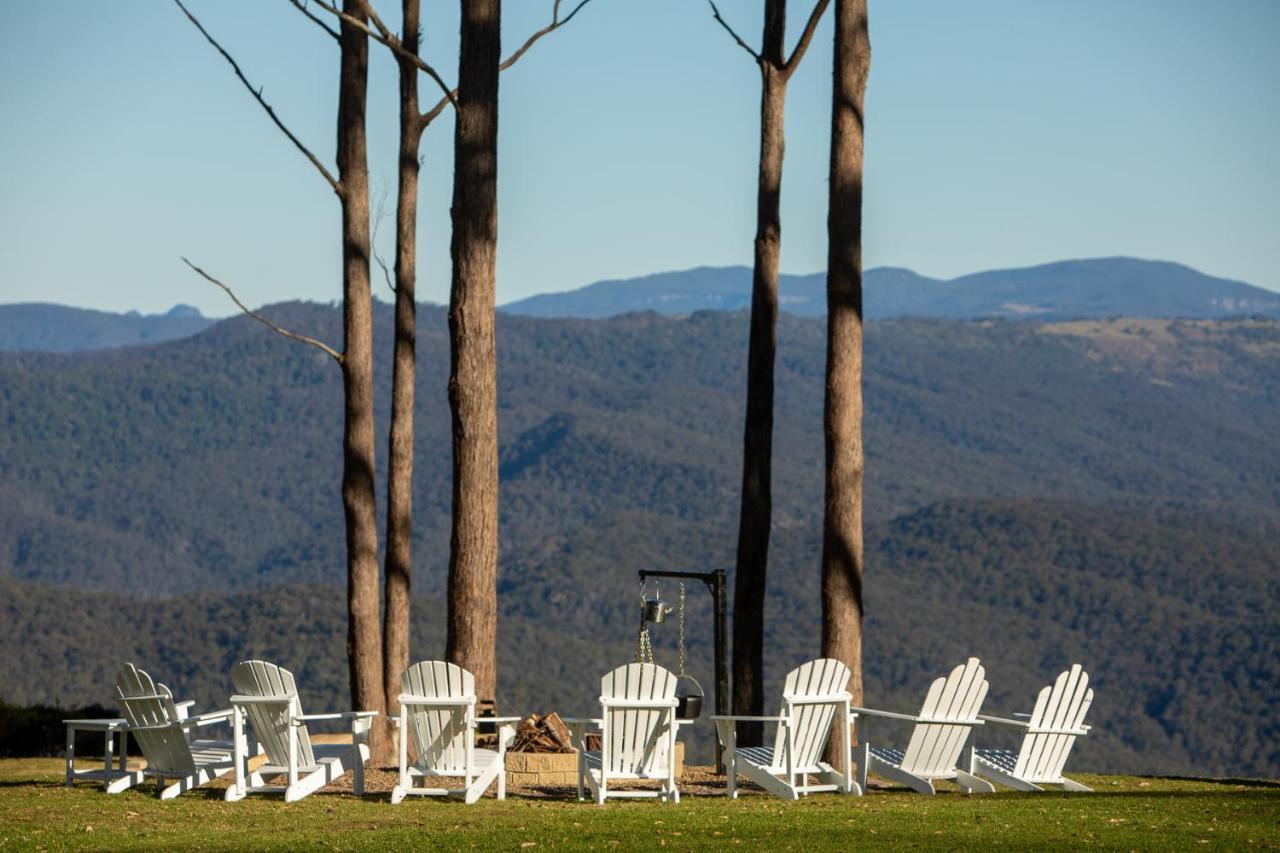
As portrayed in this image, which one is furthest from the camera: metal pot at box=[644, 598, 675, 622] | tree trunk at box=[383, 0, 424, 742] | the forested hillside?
the forested hillside

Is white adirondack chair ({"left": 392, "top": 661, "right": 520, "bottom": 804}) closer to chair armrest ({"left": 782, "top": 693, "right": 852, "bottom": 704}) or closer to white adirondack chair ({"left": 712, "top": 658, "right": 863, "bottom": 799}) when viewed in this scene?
white adirondack chair ({"left": 712, "top": 658, "right": 863, "bottom": 799})

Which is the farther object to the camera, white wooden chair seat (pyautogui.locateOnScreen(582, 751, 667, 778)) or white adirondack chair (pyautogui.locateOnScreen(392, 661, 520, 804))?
white wooden chair seat (pyautogui.locateOnScreen(582, 751, 667, 778))

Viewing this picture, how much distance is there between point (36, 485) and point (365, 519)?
3743 inches

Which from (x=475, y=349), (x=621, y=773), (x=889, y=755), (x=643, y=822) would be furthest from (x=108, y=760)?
(x=889, y=755)

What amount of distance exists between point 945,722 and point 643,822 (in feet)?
6.14

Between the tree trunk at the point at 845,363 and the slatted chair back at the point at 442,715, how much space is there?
244 cm

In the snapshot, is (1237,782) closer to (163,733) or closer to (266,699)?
(266,699)

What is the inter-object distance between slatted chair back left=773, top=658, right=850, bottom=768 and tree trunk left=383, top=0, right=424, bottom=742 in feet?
13.6

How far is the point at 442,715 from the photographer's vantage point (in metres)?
7.78

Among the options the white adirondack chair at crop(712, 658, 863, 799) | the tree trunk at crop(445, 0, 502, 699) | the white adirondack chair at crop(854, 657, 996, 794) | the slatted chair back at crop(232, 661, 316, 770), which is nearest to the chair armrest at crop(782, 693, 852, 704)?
the white adirondack chair at crop(712, 658, 863, 799)

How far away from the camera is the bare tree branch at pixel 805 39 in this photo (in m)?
10.8

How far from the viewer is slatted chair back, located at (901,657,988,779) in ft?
26.8

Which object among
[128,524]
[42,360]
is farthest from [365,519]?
[42,360]

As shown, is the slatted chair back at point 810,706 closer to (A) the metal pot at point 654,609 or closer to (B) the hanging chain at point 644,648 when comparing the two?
(B) the hanging chain at point 644,648
